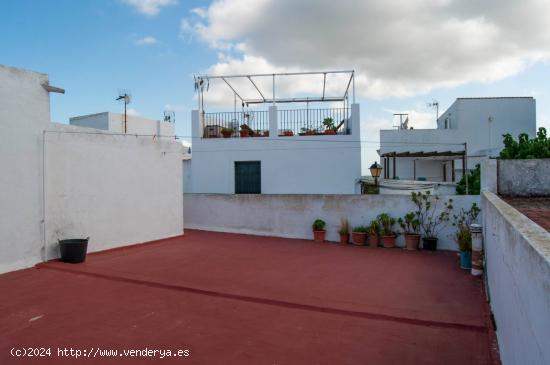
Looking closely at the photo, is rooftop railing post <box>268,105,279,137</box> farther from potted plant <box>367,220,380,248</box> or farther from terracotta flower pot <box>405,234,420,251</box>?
terracotta flower pot <box>405,234,420,251</box>

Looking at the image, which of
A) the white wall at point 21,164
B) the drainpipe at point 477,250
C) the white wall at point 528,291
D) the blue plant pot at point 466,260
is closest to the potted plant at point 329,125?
the blue plant pot at point 466,260

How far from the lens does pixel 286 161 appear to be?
14.7 m

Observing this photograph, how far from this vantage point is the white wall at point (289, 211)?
10.8 meters

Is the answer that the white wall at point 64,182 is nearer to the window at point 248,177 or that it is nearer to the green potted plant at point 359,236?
the window at point 248,177

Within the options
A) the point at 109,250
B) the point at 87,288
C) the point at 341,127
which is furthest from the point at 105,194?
the point at 341,127

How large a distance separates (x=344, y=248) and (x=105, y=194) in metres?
6.25

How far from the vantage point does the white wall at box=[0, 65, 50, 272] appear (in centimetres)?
739

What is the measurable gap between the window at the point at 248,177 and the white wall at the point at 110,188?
3.35 meters

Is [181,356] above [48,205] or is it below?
below

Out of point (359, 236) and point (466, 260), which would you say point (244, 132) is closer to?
point (359, 236)

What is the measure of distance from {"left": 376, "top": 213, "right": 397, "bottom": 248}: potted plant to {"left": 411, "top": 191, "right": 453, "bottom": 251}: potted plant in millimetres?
727

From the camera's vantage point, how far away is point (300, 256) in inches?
367

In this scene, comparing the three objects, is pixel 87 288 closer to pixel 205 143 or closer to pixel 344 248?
pixel 344 248

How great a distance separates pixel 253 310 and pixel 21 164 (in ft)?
18.4
